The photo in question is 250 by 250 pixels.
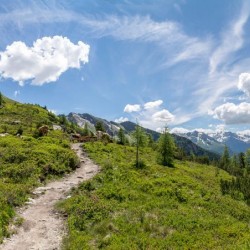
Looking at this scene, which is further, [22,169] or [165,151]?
[165,151]

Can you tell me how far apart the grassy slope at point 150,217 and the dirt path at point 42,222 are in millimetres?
1016

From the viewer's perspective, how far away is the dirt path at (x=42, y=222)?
62.3 ft

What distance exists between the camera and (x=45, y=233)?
822 inches

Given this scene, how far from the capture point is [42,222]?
22734mm

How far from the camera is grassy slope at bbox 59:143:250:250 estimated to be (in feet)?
63.2

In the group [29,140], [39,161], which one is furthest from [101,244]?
[29,140]

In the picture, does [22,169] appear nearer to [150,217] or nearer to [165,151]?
[150,217]

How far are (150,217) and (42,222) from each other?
794cm

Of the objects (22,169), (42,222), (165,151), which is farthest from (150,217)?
(165,151)

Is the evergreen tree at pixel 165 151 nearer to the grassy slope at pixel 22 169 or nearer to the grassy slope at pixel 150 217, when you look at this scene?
the grassy slope at pixel 22 169

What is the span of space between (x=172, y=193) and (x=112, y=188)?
5.96 meters

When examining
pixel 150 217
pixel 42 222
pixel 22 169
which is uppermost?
pixel 22 169

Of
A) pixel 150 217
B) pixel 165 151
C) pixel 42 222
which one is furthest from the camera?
pixel 165 151

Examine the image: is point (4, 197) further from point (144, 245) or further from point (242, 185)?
point (242, 185)
